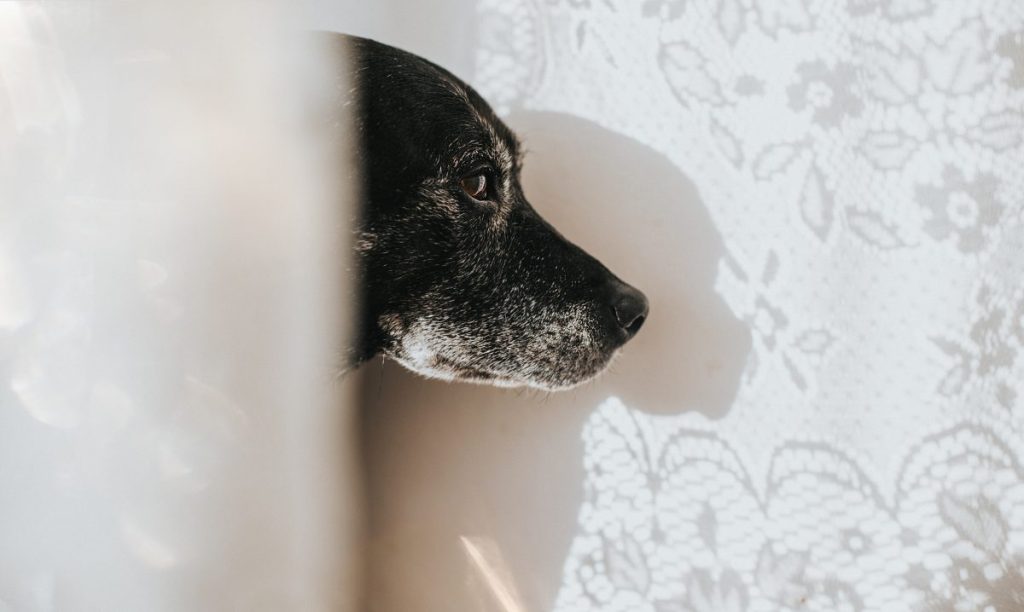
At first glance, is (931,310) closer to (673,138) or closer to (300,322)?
Answer: (673,138)

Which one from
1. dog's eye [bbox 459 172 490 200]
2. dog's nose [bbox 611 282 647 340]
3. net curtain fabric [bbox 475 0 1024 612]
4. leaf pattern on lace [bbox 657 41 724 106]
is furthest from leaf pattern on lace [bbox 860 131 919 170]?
dog's eye [bbox 459 172 490 200]

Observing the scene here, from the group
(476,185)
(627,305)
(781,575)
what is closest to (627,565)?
(781,575)

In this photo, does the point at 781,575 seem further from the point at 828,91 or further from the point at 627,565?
the point at 828,91

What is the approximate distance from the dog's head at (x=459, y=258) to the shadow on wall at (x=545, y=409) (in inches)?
2.5

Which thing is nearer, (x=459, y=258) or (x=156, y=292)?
(x=156, y=292)

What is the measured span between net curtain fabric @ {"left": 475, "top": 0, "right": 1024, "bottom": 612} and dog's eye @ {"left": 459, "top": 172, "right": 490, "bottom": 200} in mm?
194

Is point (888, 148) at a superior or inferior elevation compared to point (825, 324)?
superior

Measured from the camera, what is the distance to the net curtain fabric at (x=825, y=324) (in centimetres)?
88

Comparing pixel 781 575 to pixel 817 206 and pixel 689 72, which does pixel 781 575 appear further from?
pixel 689 72

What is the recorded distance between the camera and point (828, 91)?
2.93 feet

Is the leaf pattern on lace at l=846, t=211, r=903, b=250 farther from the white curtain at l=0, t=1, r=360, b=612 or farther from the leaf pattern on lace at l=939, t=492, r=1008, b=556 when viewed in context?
the white curtain at l=0, t=1, r=360, b=612

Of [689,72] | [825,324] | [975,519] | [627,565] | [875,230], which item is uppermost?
[689,72]

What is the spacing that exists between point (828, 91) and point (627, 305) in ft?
1.14

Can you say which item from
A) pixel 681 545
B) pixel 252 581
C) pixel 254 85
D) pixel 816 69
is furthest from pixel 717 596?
pixel 254 85
